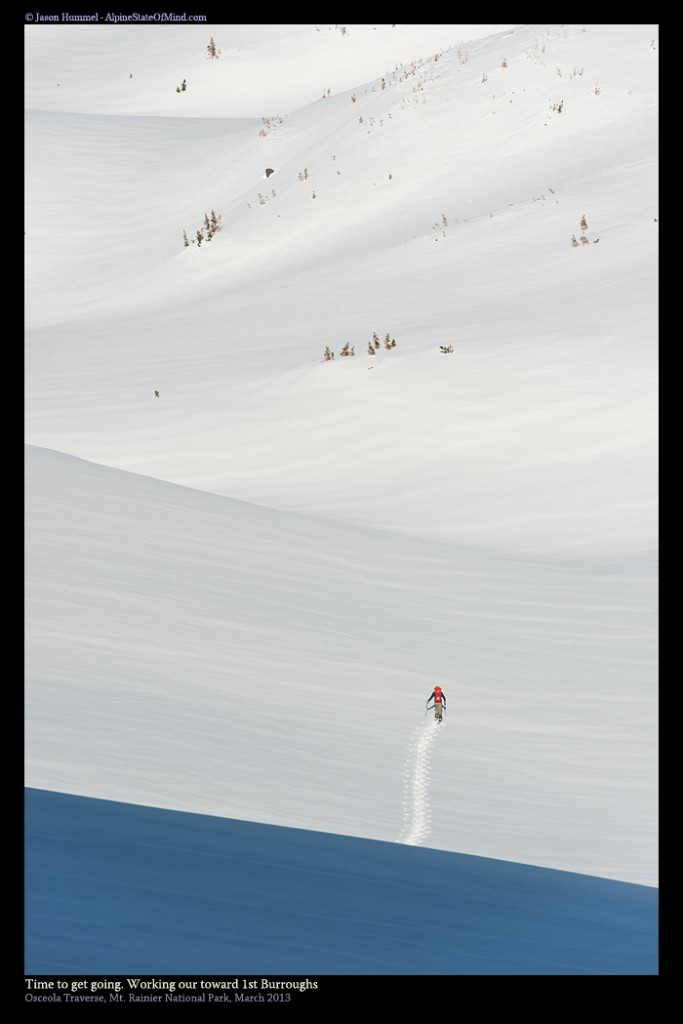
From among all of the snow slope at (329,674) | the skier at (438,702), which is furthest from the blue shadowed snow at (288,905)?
the skier at (438,702)

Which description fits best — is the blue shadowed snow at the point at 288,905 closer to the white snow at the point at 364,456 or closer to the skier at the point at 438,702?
the white snow at the point at 364,456

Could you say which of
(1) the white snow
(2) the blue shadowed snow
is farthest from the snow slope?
(2) the blue shadowed snow

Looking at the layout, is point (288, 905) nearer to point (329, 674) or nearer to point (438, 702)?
point (438, 702)

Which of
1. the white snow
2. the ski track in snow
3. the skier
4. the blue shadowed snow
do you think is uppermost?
the white snow

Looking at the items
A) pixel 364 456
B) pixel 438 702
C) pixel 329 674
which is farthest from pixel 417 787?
pixel 364 456

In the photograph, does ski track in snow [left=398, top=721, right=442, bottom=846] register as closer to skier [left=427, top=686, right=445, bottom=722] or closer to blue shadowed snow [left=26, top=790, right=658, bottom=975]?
skier [left=427, top=686, right=445, bottom=722]

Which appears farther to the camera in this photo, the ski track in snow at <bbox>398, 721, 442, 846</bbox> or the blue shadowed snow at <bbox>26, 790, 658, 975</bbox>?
the ski track in snow at <bbox>398, 721, 442, 846</bbox>
